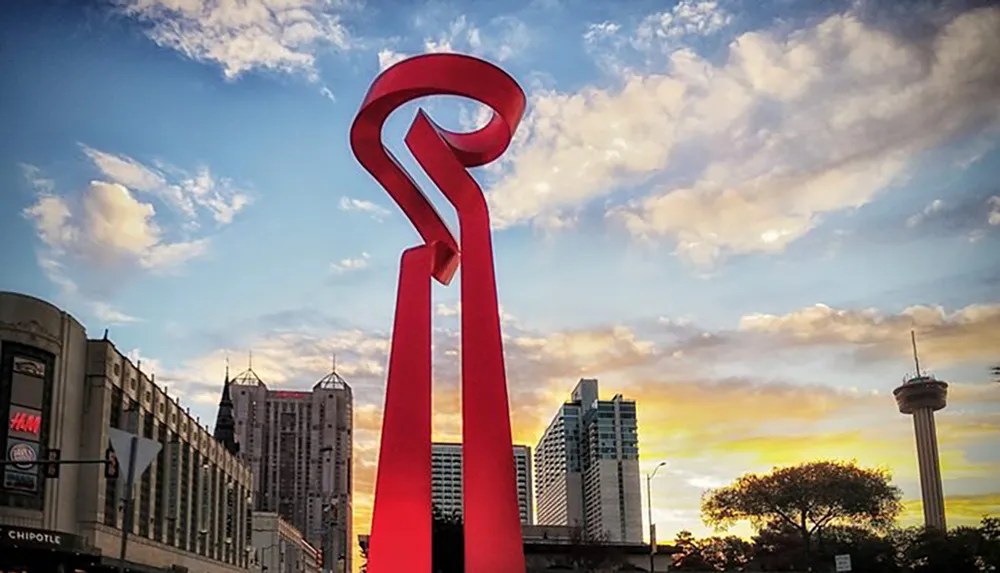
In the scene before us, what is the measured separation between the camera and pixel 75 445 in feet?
144

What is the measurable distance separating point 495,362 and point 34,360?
26.5 m

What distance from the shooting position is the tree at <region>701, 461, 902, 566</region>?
7669cm

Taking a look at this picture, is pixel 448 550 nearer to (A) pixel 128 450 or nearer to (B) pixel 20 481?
(B) pixel 20 481

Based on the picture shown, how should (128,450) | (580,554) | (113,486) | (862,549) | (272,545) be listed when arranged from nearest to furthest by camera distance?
1. (128,450)
2. (113,486)
3. (862,549)
4. (580,554)
5. (272,545)

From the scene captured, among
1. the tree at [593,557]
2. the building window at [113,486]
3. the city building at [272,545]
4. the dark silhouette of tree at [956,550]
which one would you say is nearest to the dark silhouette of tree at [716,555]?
the tree at [593,557]

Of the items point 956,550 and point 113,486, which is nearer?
point 113,486

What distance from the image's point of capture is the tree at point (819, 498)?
76.7 meters

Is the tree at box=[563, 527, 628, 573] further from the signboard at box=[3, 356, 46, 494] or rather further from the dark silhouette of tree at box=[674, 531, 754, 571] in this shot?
the signboard at box=[3, 356, 46, 494]

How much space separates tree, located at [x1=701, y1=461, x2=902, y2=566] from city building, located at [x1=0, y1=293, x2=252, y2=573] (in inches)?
1653

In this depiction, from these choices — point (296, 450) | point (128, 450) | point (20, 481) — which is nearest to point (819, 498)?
point (20, 481)

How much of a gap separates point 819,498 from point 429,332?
203 feet

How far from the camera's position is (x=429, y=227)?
23.5m

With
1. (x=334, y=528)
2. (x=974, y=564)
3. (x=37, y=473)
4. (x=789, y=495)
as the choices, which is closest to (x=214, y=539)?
(x=37, y=473)

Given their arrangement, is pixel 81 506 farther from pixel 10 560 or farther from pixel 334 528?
pixel 334 528
